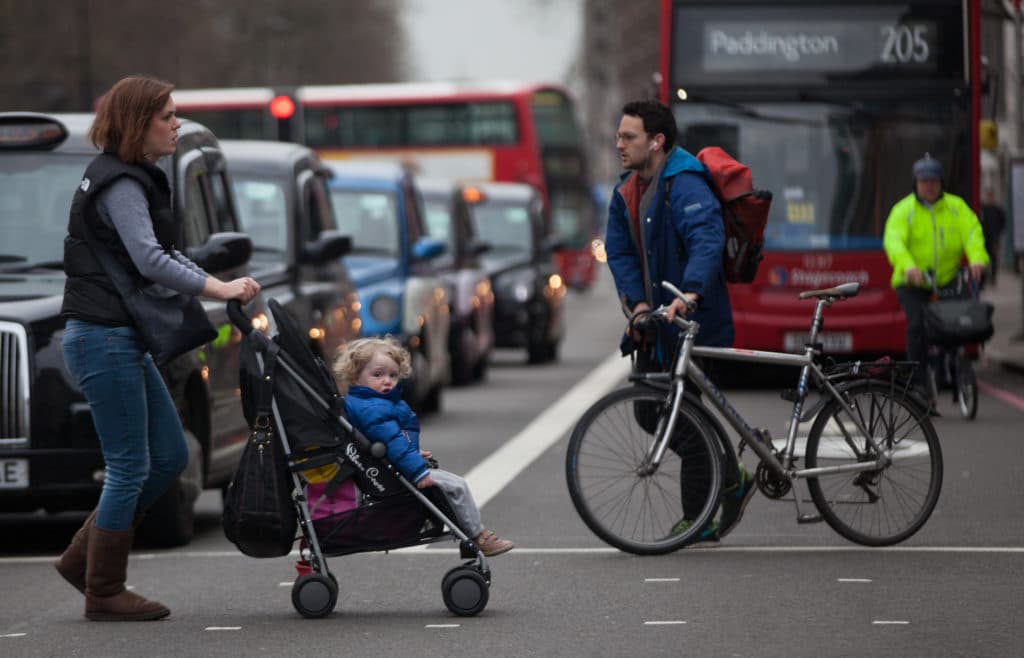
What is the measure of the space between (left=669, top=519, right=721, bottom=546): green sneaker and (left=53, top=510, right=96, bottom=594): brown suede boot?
93.9 inches

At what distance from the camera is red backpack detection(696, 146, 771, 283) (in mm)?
8719

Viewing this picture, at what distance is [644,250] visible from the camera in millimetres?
8812

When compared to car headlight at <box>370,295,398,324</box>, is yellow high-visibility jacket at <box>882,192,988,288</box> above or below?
above

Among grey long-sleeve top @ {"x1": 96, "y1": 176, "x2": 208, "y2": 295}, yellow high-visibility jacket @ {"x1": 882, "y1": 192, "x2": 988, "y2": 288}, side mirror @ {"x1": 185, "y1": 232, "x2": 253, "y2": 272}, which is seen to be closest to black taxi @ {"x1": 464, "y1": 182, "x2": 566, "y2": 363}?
yellow high-visibility jacket @ {"x1": 882, "y1": 192, "x2": 988, "y2": 288}

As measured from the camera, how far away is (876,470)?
865cm

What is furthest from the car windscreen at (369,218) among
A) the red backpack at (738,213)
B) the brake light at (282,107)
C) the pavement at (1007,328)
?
the red backpack at (738,213)

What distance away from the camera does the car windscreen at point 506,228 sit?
26.3m

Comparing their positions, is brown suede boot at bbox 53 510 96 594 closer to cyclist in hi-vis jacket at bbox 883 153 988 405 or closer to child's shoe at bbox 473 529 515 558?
child's shoe at bbox 473 529 515 558

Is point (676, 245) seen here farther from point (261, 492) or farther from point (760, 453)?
point (261, 492)

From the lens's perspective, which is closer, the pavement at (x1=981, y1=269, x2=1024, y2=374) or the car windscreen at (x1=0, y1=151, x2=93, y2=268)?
the car windscreen at (x1=0, y1=151, x2=93, y2=268)

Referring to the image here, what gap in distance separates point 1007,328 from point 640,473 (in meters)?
20.5

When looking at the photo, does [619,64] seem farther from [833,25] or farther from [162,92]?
[162,92]

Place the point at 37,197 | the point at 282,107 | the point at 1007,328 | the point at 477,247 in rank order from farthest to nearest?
the point at 1007,328, the point at 477,247, the point at 282,107, the point at 37,197

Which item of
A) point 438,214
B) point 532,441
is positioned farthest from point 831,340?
point 438,214
